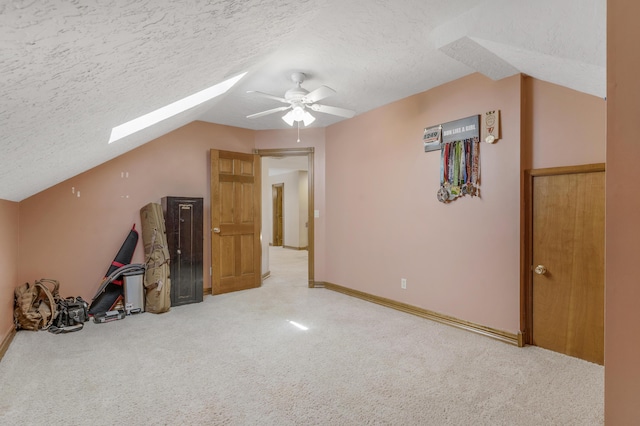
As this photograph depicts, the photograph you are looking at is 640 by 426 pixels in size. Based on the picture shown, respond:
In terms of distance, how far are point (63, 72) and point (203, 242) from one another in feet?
12.6

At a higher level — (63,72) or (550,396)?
(63,72)

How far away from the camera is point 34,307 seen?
3.43 meters

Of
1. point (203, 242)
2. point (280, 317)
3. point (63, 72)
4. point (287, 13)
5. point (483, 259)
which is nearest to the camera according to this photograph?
point (63, 72)

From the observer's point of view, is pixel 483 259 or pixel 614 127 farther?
pixel 483 259

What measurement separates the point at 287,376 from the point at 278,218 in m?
9.30

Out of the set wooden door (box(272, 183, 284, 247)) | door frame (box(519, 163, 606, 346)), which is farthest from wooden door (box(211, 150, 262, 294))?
wooden door (box(272, 183, 284, 247))

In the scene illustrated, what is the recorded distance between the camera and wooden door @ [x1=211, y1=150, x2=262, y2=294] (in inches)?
192

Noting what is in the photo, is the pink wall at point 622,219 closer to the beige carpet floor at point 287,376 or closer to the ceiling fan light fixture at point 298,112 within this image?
the beige carpet floor at point 287,376

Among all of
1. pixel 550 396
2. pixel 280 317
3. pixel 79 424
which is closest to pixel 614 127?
pixel 550 396

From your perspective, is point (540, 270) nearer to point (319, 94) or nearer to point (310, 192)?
point (319, 94)

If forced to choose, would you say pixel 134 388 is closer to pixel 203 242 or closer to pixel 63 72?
pixel 63 72

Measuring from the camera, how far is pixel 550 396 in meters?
2.19

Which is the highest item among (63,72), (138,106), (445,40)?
(445,40)

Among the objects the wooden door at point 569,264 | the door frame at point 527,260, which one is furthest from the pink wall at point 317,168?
the wooden door at point 569,264
